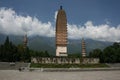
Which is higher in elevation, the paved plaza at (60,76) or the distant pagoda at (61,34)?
the distant pagoda at (61,34)

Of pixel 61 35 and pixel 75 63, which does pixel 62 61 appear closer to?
pixel 75 63

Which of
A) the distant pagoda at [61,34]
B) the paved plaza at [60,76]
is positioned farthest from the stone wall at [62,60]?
the paved plaza at [60,76]

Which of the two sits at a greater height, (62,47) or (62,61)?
(62,47)

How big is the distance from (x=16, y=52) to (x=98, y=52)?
23.6 m

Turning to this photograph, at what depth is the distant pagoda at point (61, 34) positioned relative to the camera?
6512cm

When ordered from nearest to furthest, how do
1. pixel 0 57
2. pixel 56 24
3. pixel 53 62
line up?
pixel 53 62 → pixel 0 57 → pixel 56 24

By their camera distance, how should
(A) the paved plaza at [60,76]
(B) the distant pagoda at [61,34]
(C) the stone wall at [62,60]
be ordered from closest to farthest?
1. (A) the paved plaza at [60,76]
2. (C) the stone wall at [62,60]
3. (B) the distant pagoda at [61,34]

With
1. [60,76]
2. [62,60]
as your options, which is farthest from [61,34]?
[60,76]

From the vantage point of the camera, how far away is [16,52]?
6506 cm

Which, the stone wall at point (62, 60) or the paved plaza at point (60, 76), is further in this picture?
the stone wall at point (62, 60)

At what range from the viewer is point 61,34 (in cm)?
6594

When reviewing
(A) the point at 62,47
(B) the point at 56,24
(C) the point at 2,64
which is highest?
(B) the point at 56,24

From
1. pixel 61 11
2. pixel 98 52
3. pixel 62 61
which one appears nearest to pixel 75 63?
pixel 62 61

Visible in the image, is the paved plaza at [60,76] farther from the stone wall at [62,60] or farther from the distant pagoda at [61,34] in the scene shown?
the distant pagoda at [61,34]
